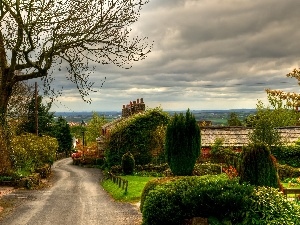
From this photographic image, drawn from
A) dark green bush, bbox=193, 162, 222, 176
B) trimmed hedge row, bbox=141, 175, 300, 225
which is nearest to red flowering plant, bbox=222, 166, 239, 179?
dark green bush, bbox=193, 162, 222, 176

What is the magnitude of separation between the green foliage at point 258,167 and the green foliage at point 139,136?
3130 centimetres

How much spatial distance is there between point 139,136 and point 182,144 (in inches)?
1114

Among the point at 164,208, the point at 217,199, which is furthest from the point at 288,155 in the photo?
the point at 217,199

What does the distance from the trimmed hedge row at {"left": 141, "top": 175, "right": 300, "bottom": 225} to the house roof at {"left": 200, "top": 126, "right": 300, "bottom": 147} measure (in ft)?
97.3

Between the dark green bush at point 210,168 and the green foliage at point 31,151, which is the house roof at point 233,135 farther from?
the green foliage at point 31,151

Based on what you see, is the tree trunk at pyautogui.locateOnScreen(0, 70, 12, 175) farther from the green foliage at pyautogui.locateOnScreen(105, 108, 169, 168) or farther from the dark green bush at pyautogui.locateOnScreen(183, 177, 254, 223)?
the green foliage at pyautogui.locateOnScreen(105, 108, 169, 168)

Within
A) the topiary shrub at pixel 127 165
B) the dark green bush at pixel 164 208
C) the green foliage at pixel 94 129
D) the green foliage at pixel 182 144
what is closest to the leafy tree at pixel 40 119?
the green foliage at pixel 94 129

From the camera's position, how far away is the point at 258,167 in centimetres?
1549

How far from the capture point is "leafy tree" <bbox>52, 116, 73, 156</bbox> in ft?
271

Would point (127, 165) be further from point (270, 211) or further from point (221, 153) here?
point (270, 211)

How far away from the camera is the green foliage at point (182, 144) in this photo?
763 inches

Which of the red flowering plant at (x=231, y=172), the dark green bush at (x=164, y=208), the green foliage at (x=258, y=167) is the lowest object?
the red flowering plant at (x=231, y=172)

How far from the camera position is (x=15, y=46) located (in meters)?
25.6

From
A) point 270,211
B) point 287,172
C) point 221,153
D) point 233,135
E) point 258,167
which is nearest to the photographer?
point 270,211
